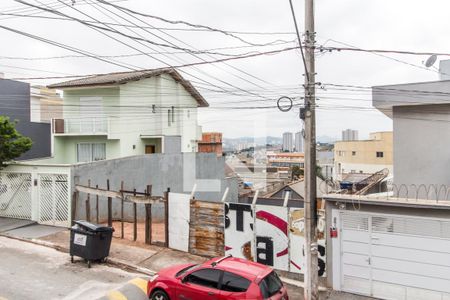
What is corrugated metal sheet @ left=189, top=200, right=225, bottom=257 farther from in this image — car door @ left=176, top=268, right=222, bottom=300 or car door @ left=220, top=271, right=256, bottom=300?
car door @ left=220, top=271, right=256, bottom=300

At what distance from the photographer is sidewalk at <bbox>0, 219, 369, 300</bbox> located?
31.5 feet

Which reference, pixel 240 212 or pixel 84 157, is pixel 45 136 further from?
pixel 240 212

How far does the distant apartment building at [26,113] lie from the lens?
851 inches

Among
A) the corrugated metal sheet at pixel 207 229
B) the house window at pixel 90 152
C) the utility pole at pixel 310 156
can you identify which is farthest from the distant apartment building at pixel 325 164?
the house window at pixel 90 152

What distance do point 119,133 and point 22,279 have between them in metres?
12.8

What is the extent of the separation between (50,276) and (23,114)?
654 inches

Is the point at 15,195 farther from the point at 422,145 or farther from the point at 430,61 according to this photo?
the point at 430,61

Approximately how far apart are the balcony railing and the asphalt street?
35.5 feet

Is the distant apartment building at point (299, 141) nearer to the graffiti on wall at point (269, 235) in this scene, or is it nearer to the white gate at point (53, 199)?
the graffiti on wall at point (269, 235)

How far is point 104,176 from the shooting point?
51.3 feet

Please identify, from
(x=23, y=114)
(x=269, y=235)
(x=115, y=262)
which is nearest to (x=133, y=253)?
(x=115, y=262)

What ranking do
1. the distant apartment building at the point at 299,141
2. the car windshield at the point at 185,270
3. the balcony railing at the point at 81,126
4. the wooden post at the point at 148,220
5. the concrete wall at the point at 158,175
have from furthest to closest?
the balcony railing at the point at 81,126 → the concrete wall at the point at 158,175 → the wooden post at the point at 148,220 → the distant apartment building at the point at 299,141 → the car windshield at the point at 185,270

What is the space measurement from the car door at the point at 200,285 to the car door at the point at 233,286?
0.13m

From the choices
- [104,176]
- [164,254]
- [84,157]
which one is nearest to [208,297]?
[164,254]
